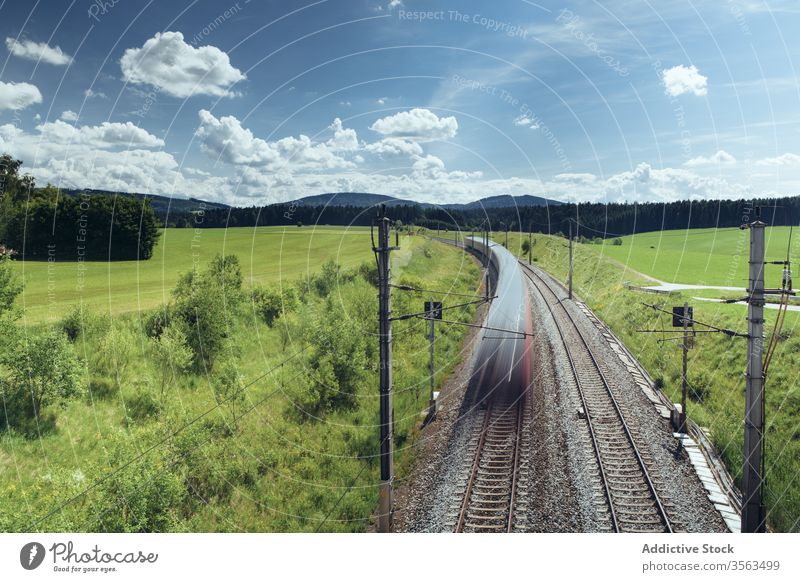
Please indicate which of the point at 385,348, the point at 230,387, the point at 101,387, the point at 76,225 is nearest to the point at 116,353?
the point at 101,387

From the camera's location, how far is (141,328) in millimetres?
22078

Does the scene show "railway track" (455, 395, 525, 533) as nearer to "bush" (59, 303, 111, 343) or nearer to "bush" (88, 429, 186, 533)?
"bush" (88, 429, 186, 533)

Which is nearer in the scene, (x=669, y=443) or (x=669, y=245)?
(x=669, y=443)

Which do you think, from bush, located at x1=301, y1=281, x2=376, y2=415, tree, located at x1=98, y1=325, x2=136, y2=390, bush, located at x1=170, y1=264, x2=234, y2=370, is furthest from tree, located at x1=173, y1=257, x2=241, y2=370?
bush, located at x1=301, y1=281, x2=376, y2=415

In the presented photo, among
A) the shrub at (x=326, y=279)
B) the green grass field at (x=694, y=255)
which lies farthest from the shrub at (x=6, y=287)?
the green grass field at (x=694, y=255)

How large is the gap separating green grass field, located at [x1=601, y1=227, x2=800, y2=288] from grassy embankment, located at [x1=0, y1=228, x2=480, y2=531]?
13550 millimetres

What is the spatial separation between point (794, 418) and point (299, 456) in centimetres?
1695

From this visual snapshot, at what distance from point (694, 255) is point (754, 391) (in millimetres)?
45232
